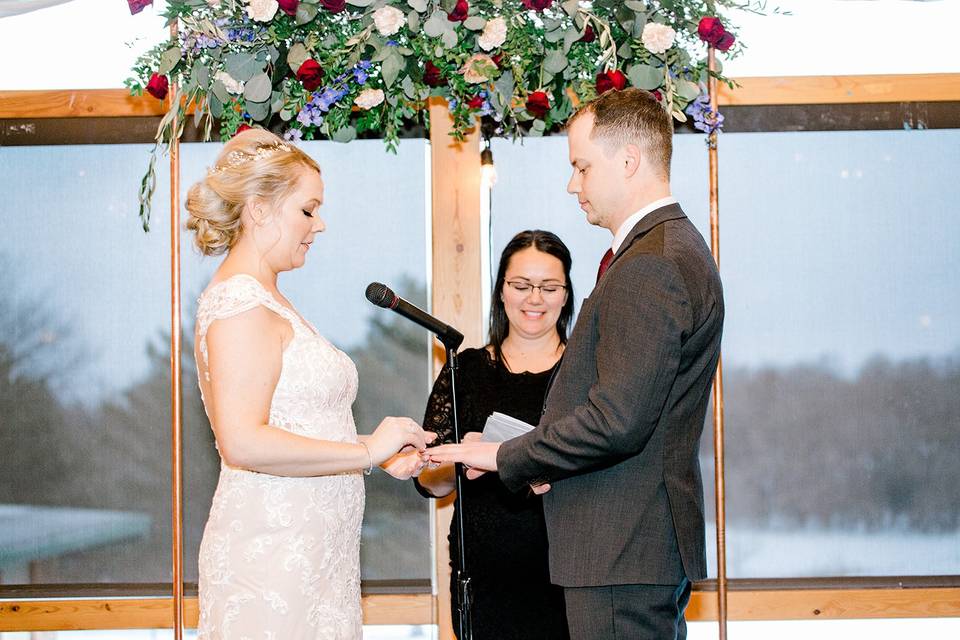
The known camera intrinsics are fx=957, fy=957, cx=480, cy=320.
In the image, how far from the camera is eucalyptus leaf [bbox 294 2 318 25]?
9.72 feet

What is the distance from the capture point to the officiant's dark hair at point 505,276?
9.86 ft

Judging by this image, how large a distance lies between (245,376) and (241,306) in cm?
16

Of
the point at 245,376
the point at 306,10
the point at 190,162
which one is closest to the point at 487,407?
the point at 245,376

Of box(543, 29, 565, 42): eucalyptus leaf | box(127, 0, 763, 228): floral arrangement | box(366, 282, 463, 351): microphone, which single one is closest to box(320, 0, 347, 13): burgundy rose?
box(127, 0, 763, 228): floral arrangement

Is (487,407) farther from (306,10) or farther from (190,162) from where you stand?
(190,162)

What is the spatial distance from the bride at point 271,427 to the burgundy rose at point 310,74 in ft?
2.32

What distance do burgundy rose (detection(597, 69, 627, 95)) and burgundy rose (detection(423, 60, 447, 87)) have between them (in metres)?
0.52

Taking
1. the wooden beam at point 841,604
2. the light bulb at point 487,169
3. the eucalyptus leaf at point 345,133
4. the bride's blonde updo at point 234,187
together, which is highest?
the eucalyptus leaf at point 345,133

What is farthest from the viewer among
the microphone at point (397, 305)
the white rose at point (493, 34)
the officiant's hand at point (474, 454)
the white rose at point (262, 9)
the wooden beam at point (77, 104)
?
the wooden beam at point (77, 104)

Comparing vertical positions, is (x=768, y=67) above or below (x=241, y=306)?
above

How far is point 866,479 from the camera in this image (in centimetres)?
374

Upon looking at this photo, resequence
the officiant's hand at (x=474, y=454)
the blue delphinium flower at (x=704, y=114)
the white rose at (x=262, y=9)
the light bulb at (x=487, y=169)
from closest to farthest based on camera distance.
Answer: the officiant's hand at (x=474, y=454)
the white rose at (x=262, y=9)
the blue delphinium flower at (x=704, y=114)
the light bulb at (x=487, y=169)

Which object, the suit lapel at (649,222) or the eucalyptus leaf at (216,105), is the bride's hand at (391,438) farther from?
the eucalyptus leaf at (216,105)

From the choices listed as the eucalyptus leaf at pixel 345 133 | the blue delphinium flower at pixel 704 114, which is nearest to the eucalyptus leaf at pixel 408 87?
the eucalyptus leaf at pixel 345 133
